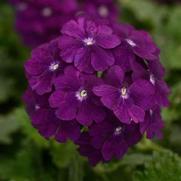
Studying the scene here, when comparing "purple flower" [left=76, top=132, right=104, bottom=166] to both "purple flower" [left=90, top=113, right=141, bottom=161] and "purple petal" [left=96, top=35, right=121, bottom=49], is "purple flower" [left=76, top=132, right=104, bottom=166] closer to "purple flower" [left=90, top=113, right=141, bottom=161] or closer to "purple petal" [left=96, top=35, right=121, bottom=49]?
"purple flower" [left=90, top=113, right=141, bottom=161]

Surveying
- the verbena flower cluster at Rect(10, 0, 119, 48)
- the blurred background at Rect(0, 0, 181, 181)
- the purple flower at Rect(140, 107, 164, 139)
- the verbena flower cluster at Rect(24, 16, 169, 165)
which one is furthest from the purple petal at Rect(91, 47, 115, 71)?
the verbena flower cluster at Rect(10, 0, 119, 48)

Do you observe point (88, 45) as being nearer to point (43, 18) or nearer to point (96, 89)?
point (96, 89)

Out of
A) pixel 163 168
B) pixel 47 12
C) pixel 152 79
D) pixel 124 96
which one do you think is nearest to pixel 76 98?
pixel 124 96


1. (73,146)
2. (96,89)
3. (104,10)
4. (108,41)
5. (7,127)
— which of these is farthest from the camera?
(104,10)

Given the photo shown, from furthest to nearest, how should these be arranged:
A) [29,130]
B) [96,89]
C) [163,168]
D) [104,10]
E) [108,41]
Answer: [104,10]
[29,130]
[163,168]
[108,41]
[96,89]

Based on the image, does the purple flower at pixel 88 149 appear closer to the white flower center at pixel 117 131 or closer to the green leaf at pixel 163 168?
the white flower center at pixel 117 131

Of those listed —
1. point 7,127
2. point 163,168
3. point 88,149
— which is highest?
point 88,149
